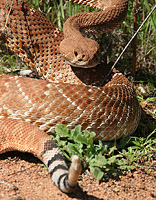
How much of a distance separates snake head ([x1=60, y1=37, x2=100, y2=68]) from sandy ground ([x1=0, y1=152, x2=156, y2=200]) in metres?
1.71

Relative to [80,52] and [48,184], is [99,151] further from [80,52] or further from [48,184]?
[80,52]

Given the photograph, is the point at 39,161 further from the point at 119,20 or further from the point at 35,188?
the point at 119,20

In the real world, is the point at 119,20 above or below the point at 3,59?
above

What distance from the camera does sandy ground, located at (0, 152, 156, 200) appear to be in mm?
3295

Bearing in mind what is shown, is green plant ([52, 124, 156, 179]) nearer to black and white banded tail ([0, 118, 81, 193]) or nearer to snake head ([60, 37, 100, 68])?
black and white banded tail ([0, 118, 81, 193])

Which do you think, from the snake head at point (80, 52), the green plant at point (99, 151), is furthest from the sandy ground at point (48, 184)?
the snake head at point (80, 52)

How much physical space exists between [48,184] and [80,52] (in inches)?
86.9

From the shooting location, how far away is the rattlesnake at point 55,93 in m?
3.86

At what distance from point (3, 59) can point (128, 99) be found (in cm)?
326

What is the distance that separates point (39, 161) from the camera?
3951mm

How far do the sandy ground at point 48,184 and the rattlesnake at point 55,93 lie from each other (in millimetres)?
194

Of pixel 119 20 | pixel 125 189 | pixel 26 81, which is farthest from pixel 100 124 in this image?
pixel 119 20

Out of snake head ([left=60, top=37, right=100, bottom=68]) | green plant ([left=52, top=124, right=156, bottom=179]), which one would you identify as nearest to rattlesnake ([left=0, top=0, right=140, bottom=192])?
snake head ([left=60, top=37, right=100, bottom=68])

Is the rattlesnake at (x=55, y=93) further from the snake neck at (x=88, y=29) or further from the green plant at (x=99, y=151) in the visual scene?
the green plant at (x=99, y=151)
